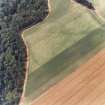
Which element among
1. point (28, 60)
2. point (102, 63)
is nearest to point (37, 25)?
point (28, 60)

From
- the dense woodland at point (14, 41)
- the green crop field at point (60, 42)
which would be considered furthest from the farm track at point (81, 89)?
the dense woodland at point (14, 41)

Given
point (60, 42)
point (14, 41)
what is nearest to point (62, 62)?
point (60, 42)

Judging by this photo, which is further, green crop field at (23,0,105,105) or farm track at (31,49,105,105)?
green crop field at (23,0,105,105)

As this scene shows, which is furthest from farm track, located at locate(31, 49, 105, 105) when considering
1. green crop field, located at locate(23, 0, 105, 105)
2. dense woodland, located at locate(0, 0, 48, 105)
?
dense woodland, located at locate(0, 0, 48, 105)

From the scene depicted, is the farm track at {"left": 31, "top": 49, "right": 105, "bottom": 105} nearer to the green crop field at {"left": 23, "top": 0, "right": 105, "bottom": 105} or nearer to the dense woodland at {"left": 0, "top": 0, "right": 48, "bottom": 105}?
the green crop field at {"left": 23, "top": 0, "right": 105, "bottom": 105}

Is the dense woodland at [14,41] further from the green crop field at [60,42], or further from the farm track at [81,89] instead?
the farm track at [81,89]

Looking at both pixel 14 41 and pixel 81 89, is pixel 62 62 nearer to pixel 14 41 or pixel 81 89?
pixel 81 89
